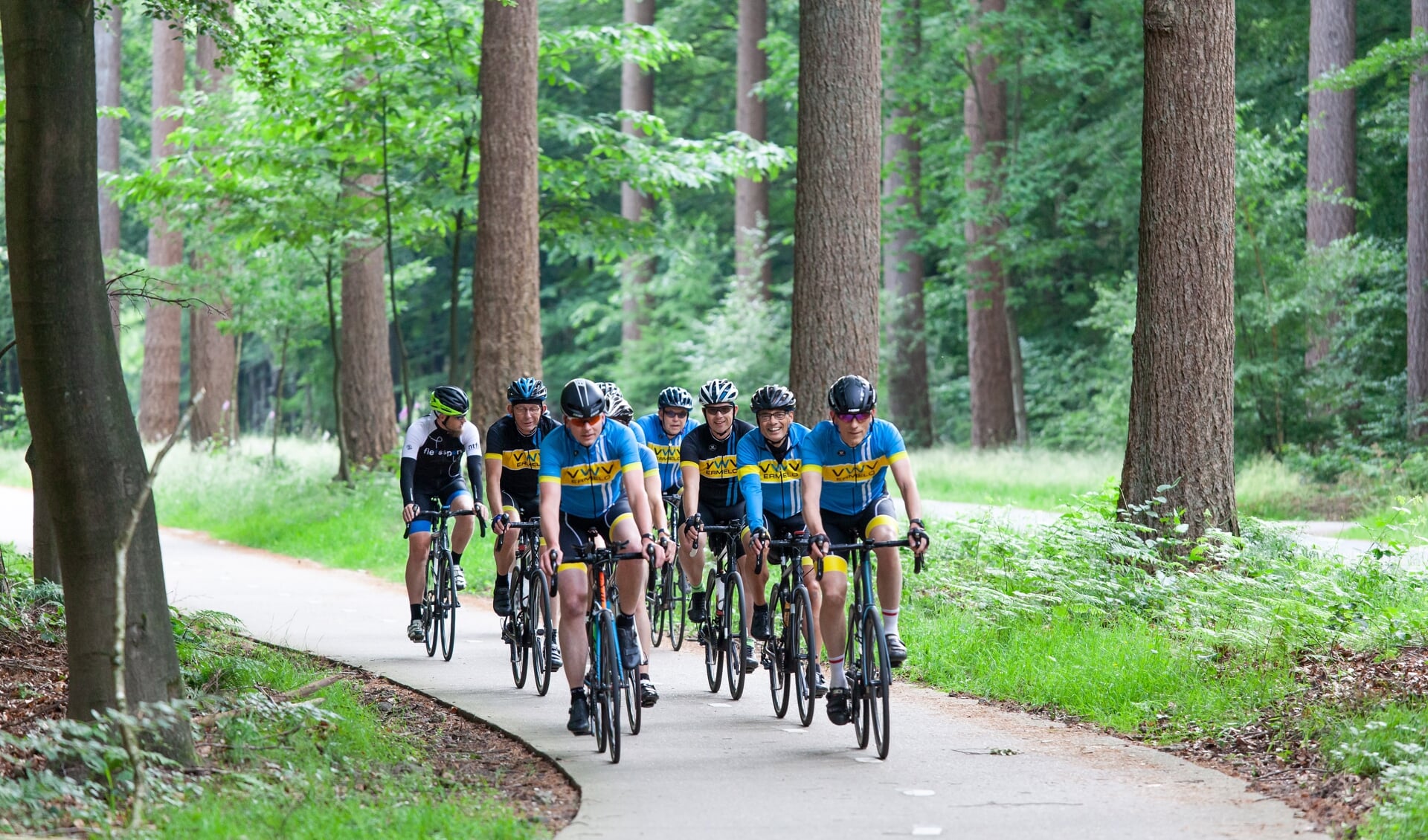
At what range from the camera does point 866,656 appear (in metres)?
7.79

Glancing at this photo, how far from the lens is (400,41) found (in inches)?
778

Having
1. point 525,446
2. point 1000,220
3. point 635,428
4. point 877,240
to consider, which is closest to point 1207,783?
point 635,428

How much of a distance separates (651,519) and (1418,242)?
63.4 feet

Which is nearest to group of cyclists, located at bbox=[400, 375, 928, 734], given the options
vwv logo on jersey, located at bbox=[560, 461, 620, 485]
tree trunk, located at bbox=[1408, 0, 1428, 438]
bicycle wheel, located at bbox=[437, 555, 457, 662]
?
vwv logo on jersey, located at bbox=[560, 461, 620, 485]

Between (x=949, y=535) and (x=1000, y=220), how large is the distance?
67.6 ft

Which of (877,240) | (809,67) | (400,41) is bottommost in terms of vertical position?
(877,240)

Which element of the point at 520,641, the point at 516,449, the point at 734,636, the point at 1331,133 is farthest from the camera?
the point at 1331,133

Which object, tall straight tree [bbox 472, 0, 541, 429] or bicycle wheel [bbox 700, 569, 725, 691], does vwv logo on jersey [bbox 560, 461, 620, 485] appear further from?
tall straight tree [bbox 472, 0, 541, 429]

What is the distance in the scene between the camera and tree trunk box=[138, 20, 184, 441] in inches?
1367

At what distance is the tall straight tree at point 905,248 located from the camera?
35.0m

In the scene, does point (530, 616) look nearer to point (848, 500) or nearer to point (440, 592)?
point (440, 592)

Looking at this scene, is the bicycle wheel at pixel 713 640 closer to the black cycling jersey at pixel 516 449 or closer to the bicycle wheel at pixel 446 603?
the black cycling jersey at pixel 516 449

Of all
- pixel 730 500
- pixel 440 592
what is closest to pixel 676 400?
pixel 730 500

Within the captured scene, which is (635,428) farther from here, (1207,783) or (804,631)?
(1207,783)
